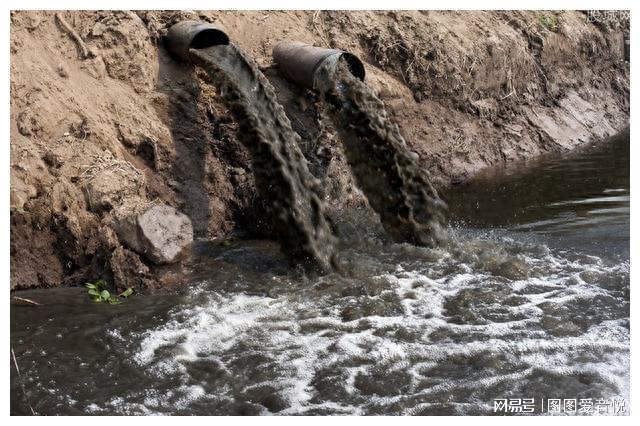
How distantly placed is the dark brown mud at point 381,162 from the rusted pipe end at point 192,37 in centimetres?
100

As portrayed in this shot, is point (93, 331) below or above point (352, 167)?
below

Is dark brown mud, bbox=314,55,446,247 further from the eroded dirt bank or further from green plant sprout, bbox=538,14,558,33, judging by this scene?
green plant sprout, bbox=538,14,558,33

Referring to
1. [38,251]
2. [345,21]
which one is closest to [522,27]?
[345,21]

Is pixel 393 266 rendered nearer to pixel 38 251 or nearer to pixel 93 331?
pixel 93 331

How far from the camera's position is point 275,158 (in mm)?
6301

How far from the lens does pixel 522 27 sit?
10711mm

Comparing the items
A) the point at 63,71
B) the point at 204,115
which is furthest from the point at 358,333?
the point at 63,71

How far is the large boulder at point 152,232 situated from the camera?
5754 millimetres

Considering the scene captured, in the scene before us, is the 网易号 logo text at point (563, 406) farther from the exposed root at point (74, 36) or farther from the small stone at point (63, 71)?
the exposed root at point (74, 36)

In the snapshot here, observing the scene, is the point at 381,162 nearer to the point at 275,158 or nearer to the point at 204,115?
the point at 275,158

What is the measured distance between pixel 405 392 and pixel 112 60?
4.40m

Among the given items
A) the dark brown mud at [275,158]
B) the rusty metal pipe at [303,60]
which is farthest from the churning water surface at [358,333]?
the rusty metal pipe at [303,60]

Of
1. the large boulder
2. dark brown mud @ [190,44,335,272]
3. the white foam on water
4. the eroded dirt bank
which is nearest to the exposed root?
the eroded dirt bank

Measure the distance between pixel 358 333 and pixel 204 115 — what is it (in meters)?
3.22
